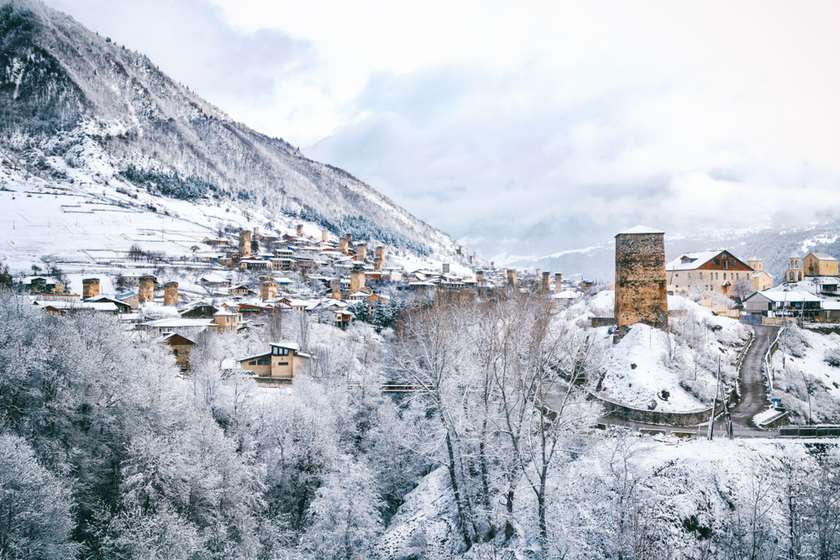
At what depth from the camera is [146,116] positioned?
19162cm

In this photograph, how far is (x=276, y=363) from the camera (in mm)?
41875

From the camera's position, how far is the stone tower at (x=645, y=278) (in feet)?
124

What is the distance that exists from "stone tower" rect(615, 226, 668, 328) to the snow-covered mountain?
95820 mm

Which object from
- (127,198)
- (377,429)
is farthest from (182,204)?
(377,429)

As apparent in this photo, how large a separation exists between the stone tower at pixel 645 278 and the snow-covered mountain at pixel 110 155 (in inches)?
3772

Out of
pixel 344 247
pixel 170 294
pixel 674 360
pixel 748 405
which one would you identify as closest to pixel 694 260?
pixel 674 360

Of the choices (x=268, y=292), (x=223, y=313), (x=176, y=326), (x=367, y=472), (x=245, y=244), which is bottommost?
(x=367, y=472)

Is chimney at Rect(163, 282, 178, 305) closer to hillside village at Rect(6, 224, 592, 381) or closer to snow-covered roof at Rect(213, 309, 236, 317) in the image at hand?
hillside village at Rect(6, 224, 592, 381)

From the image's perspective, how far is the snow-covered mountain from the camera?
123750 mm

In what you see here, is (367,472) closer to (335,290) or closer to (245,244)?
(335,290)

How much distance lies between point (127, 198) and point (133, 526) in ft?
374

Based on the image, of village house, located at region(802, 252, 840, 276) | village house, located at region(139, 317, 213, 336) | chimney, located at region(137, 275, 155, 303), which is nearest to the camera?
village house, located at region(139, 317, 213, 336)

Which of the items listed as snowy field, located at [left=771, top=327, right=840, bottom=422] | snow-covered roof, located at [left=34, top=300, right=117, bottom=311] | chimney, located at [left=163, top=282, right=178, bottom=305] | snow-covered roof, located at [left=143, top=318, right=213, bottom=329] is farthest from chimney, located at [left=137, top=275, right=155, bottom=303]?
snowy field, located at [left=771, top=327, right=840, bottom=422]

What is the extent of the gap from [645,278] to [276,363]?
27.1m
